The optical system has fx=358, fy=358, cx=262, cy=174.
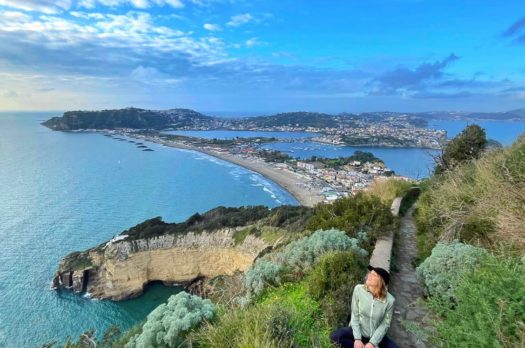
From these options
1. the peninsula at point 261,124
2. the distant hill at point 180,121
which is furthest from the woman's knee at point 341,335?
the distant hill at point 180,121

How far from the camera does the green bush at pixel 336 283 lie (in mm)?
4082

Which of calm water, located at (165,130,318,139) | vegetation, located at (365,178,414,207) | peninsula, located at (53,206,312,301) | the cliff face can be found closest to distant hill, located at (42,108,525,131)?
calm water, located at (165,130,318,139)

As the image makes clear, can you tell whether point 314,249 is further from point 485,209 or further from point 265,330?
point 265,330

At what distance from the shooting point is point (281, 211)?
29719 millimetres

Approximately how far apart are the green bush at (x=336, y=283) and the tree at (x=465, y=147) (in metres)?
9.90

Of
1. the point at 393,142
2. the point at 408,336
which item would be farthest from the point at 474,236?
the point at 393,142

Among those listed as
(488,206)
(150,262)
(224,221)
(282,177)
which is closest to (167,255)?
(150,262)

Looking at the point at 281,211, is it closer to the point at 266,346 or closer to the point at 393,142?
the point at 266,346

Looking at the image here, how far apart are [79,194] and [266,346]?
4950 cm

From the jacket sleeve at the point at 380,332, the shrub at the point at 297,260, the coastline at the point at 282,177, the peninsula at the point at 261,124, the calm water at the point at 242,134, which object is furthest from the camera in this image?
the calm water at the point at 242,134

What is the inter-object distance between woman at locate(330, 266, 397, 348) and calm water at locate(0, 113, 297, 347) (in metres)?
19.8

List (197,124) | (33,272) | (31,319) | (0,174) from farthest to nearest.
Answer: (197,124)
(0,174)
(33,272)
(31,319)

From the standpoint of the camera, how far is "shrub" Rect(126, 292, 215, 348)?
3.78 meters

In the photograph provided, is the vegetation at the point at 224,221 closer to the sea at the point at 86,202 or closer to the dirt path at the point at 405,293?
the sea at the point at 86,202
